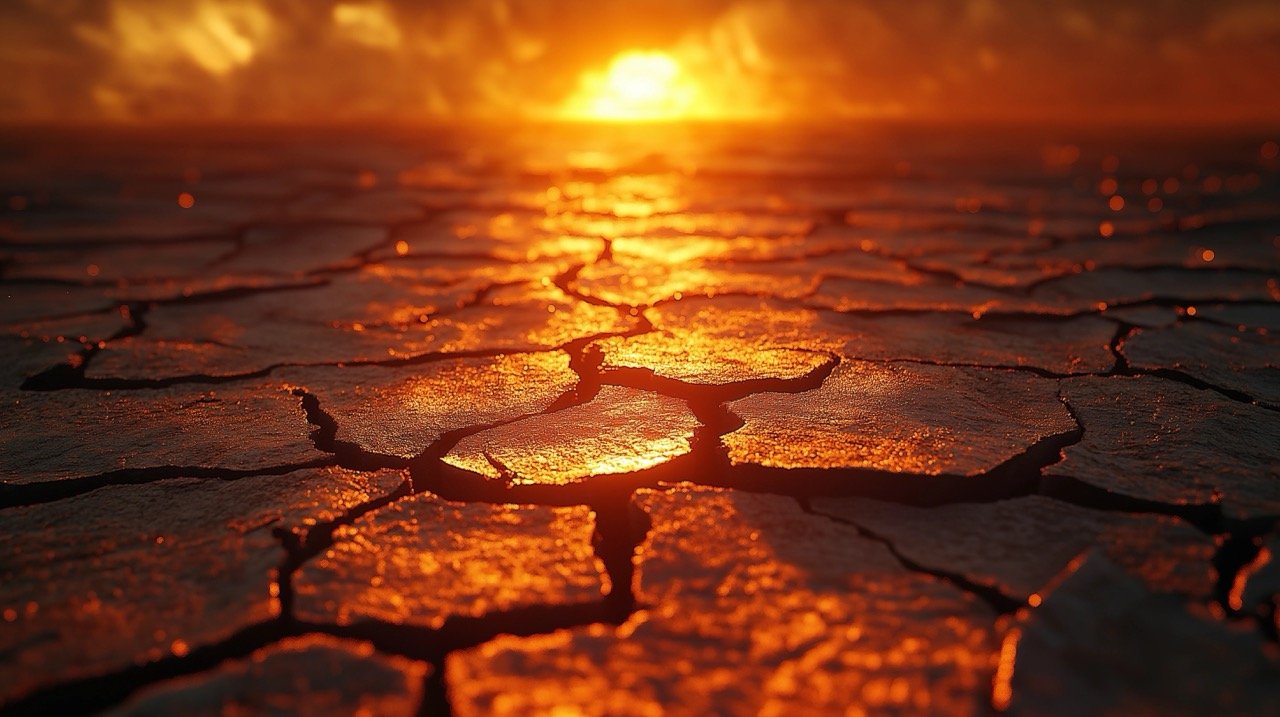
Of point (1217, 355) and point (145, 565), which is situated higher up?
point (1217, 355)

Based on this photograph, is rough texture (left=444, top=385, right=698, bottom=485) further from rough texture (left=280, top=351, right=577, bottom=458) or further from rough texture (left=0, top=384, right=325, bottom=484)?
rough texture (left=0, top=384, right=325, bottom=484)

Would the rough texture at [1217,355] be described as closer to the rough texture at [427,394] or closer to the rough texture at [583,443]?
the rough texture at [583,443]

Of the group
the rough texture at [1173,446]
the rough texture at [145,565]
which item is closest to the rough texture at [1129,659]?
the rough texture at [1173,446]

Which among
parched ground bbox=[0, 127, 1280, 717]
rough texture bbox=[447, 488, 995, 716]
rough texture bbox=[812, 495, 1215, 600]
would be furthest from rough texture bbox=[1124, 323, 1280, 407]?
rough texture bbox=[447, 488, 995, 716]

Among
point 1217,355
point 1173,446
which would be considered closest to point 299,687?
point 1173,446

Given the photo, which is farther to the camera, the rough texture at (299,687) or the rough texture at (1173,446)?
the rough texture at (1173,446)

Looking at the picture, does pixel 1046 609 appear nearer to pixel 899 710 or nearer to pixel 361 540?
pixel 899 710

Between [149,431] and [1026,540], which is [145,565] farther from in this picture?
[1026,540]

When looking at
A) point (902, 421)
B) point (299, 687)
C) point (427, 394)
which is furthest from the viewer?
point (427, 394)

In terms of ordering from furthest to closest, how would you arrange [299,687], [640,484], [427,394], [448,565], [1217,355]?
[1217,355] < [427,394] < [640,484] < [448,565] < [299,687]
